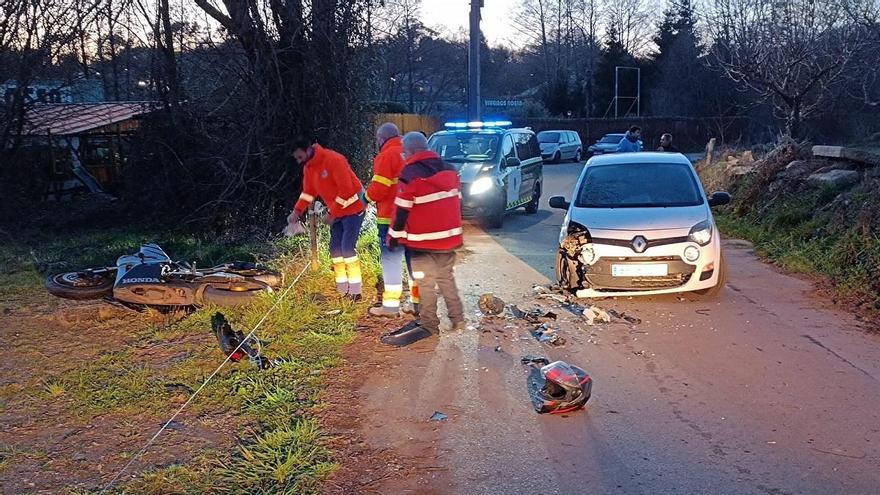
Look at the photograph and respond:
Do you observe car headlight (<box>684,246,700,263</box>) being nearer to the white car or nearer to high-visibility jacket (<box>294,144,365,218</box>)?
the white car

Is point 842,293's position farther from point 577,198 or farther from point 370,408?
point 370,408

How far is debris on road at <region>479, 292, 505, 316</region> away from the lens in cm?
734

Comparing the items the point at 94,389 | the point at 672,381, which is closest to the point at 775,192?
the point at 672,381

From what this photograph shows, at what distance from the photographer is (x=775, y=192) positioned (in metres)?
12.7

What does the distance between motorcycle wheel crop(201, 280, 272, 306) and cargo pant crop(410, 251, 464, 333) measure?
5.91 feet

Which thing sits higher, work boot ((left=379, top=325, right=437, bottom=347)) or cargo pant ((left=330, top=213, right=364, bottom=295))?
cargo pant ((left=330, top=213, right=364, bottom=295))

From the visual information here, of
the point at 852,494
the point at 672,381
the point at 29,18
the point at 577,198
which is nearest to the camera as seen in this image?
the point at 852,494

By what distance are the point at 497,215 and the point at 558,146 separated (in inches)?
898

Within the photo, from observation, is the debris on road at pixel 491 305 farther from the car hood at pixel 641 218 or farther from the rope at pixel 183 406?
the rope at pixel 183 406

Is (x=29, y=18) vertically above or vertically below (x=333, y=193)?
above

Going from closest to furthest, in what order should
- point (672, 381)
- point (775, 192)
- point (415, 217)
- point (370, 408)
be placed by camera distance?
point (370, 408), point (672, 381), point (415, 217), point (775, 192)

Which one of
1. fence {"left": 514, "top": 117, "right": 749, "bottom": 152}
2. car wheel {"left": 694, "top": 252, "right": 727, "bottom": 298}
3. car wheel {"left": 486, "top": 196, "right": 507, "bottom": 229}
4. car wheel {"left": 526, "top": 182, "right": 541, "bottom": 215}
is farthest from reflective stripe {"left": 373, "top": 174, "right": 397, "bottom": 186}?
fence {"left": 514, "top": 117, "right": 749, "bottom": 152}

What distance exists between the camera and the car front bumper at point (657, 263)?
7312mm

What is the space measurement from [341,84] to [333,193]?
4616 mm
